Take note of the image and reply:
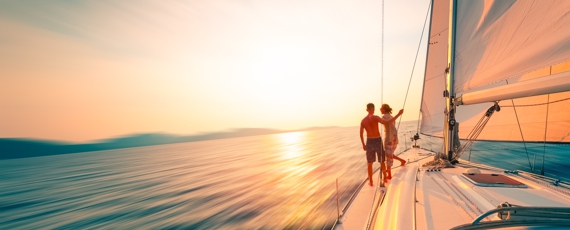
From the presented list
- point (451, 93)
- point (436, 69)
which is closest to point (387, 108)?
point (451, 93)

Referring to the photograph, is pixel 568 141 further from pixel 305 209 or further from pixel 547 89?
pixel 305 209

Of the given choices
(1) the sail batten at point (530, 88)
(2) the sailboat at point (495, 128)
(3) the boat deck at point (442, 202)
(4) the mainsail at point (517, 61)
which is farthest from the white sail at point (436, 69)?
(3) the boat deck at point (442, 202)

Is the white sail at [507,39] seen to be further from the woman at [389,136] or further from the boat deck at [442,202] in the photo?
the boat deck at [442,202]

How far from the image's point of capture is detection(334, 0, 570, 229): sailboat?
2434mm

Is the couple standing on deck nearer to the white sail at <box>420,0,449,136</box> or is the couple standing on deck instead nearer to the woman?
the woman

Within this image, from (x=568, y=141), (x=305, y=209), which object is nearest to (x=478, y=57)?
(x=568, y=141)

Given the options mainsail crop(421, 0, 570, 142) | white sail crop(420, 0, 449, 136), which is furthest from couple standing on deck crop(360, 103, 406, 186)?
white sail crop(420, 0, 449, 136)

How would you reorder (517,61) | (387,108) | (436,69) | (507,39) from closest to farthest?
(517,61) < (507,39) < (387,108) < (436,69)

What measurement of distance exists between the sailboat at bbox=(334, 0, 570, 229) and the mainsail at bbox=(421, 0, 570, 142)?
0.05 ft

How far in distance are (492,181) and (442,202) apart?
3.99ft

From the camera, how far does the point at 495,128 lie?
649cm

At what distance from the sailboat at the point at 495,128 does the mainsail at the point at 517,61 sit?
15 millimetres

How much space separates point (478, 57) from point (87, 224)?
38.0ft

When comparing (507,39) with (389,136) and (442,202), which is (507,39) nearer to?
(389,136)
